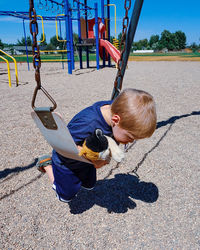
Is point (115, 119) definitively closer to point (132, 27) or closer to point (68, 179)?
point (68, 179)

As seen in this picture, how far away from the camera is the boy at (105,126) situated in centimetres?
130

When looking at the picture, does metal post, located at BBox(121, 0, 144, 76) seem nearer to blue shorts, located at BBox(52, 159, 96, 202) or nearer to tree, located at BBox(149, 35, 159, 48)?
blue shorts, located at BBox(52, 159, 96, 202)

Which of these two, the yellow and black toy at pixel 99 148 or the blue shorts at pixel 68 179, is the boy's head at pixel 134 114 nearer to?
the yellow and black toy at pixel 99 148

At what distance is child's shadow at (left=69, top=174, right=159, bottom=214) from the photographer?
1830 millimetres

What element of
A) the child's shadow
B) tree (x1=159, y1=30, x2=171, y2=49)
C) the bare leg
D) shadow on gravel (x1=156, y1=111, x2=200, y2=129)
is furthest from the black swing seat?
tree (x1=159, y1=30, x2=171, y2=49)

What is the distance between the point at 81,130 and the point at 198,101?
439cm

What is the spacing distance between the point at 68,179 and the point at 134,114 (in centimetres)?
76

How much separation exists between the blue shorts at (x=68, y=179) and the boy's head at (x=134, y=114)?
0.54 meters

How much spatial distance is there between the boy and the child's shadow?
0.15m

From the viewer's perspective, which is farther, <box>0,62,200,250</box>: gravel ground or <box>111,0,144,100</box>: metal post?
<box>111,0,144,100</box>: metal post

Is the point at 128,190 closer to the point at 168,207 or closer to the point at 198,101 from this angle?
the point at 168,207

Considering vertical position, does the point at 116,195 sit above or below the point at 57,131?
below

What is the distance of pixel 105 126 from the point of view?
1.45 m

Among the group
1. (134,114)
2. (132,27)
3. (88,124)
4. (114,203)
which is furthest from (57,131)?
(132,27)
